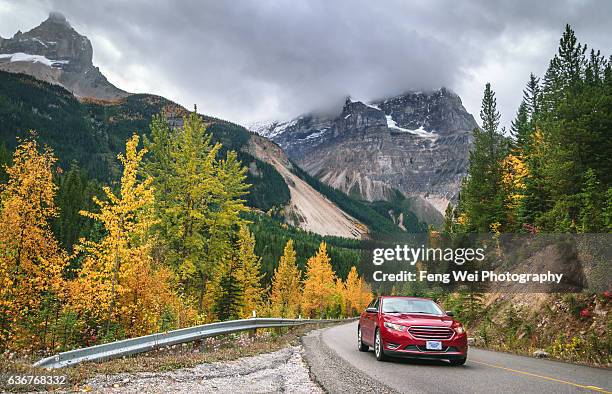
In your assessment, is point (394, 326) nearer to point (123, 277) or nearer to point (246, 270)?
point (123, 277)

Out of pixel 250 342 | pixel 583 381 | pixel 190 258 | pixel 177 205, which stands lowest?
pixel 250 342

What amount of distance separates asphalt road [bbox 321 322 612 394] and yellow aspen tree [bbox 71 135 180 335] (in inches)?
334

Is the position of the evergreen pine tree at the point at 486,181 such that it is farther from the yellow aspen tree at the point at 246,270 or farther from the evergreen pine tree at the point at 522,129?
the yellow aspen tree at the point at 246,270

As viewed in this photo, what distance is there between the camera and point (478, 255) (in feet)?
115

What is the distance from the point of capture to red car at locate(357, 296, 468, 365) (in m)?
10.2

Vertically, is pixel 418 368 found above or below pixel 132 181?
below

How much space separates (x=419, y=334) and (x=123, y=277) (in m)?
10.9

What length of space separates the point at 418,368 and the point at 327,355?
307cm

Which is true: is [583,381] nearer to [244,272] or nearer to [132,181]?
[132,181]

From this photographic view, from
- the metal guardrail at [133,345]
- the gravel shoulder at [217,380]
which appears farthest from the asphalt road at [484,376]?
the metal guardrail at [133,345]

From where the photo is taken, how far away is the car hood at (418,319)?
10.4 meters

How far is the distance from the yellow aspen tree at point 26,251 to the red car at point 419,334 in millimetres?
10657

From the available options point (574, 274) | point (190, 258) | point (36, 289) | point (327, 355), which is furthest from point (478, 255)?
point (36, 289)

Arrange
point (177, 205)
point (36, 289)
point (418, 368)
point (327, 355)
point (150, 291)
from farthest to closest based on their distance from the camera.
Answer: point (177, 205) → point (150, 291) → point (36, 289) → point (327, 355) → point (418, 368)
